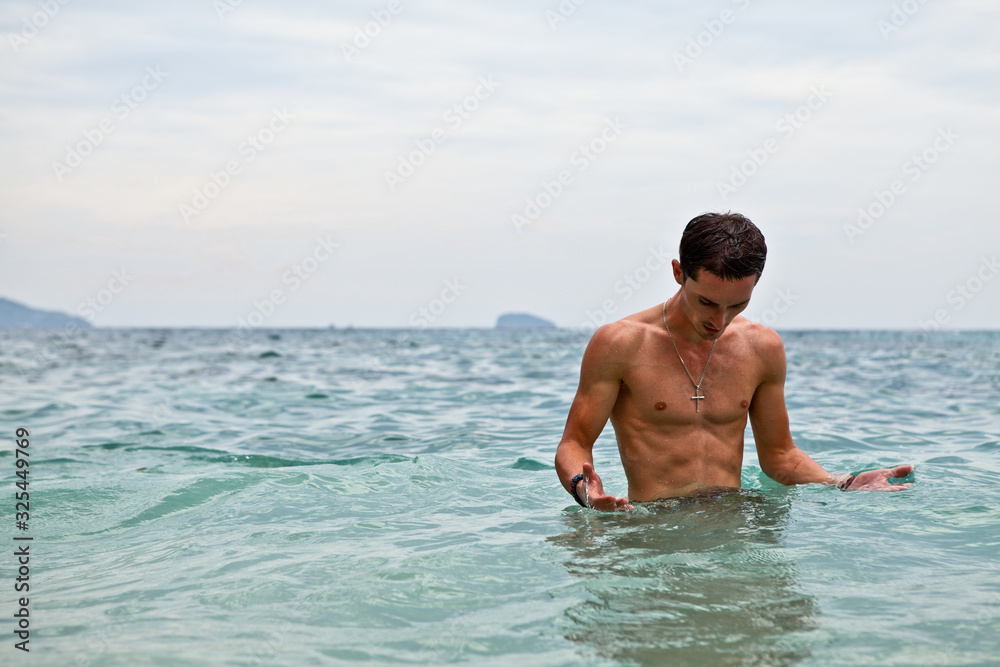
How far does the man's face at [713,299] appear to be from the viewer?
11.9 feet

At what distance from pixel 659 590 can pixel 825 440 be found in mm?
5774

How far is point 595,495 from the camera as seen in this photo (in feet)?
11.0

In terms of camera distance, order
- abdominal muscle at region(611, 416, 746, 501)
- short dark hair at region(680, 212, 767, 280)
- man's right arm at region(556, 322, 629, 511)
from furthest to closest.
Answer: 1. abdominal muscle at region(611, 416, 746, 501)
2. man's right arm at region(556, 322, 629, 511)
3. short dark hair at region(680, 212, 767, 280)

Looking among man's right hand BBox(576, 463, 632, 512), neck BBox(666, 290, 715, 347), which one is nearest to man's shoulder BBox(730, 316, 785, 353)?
neck BBox(666, 290, 715, 347)

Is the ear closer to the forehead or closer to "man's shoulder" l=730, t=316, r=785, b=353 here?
the forehead

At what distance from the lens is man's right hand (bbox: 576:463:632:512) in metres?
3.27

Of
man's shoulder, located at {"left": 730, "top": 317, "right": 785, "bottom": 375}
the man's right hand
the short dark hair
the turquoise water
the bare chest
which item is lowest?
the turquoise water

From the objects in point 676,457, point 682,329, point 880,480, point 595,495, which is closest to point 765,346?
point 682,329

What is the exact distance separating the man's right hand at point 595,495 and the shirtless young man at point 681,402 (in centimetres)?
26

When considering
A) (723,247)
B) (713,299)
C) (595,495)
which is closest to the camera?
(595,495)

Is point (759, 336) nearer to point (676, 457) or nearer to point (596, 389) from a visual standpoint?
Result: point (676, 457)

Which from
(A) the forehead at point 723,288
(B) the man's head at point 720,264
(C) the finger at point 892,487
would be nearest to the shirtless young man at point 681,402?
(C) the finger at point 892,487

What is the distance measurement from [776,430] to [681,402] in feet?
2.01

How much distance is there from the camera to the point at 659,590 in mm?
3166
